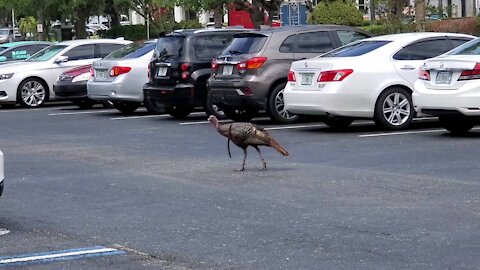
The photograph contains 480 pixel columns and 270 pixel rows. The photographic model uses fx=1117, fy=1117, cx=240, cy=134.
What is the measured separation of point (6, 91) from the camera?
2530cm

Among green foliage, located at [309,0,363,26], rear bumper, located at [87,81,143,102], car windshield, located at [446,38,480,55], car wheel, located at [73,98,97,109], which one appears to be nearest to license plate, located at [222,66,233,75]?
rear bumper, located at [87,81,143,102]

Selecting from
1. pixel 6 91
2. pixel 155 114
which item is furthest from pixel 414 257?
pixel 6 91

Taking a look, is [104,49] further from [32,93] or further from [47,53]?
[32,93]

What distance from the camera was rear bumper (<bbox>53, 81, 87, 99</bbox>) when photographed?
2422 centimetres

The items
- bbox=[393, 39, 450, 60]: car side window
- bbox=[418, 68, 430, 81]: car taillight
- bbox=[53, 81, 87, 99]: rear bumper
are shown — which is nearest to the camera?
bbox=[418, 68, 430, 81]: car taillight

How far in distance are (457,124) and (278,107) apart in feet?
11.5

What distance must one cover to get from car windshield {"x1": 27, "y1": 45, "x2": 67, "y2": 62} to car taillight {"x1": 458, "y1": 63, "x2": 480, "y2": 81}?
1322cm

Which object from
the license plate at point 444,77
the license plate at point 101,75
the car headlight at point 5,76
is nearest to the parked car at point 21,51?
Result: the car headlight at point 5,76

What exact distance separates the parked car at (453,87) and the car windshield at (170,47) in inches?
225

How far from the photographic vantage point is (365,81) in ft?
52.9

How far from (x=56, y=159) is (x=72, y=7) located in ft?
101

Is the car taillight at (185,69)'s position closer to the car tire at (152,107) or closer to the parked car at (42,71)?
the car tire at (152,107)

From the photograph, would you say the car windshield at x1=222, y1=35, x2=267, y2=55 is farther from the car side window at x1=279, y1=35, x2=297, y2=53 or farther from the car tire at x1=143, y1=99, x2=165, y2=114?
the car tire at x1=143, y1=99, x2=165, y2=114

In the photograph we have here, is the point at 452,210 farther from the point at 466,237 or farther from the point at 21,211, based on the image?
the point at 21,211
